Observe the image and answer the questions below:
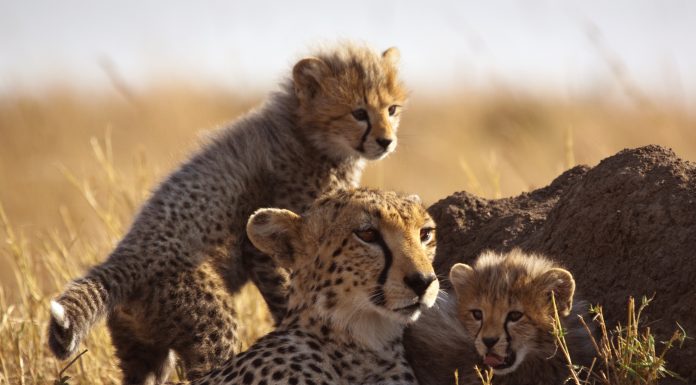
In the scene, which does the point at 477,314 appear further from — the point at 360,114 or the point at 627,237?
the point at 360,114

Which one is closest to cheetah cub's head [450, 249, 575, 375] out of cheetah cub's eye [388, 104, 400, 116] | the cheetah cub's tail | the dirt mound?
the dirt mound

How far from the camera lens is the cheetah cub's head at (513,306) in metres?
2.92

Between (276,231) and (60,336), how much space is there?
27.7 inches

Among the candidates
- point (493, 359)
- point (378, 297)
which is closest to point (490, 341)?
point (493, 359)

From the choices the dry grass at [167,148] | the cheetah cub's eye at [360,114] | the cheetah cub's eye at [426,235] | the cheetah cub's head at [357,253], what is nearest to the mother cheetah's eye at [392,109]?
the cheetah cub's eye at [360,114]

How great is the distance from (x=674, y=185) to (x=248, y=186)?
162 centimetres

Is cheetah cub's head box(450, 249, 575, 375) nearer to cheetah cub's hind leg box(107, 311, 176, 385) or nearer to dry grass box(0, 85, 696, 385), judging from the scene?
cheetah cub's hind leg box(107, 311, 176, 385)

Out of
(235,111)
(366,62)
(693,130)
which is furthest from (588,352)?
(235,111)

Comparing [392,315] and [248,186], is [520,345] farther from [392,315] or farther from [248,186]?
[248,186]

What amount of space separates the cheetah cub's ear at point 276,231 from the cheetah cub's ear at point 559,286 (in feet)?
2.40

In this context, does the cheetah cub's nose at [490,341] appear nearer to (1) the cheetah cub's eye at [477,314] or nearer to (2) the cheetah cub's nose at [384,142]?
(1) the cheetah cub's eye at [477,314]

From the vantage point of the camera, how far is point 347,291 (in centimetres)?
310

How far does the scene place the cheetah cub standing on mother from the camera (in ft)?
12.1

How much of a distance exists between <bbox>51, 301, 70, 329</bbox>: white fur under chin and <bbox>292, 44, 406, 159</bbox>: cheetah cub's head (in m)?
1.45
